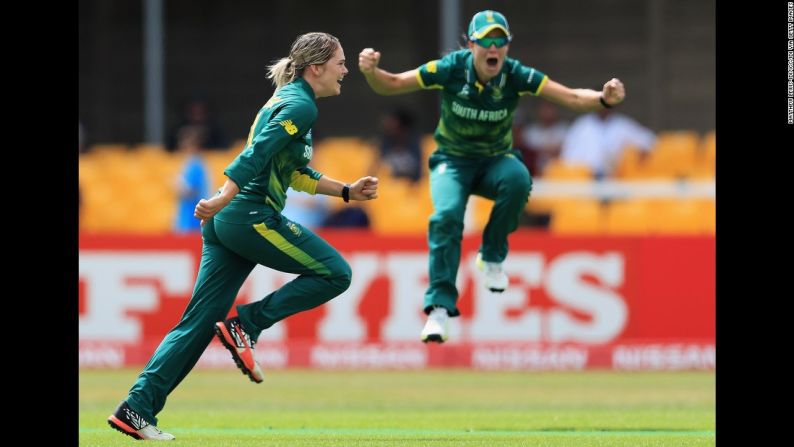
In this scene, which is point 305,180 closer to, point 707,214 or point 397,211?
point 397,211

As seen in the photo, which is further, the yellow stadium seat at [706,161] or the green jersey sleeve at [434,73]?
the yellow stadium seat at [706,161]

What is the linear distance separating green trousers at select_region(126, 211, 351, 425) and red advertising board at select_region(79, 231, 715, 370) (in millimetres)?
7929

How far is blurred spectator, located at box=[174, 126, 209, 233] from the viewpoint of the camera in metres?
17.8

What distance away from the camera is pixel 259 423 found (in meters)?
12.0

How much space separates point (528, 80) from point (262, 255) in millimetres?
2515

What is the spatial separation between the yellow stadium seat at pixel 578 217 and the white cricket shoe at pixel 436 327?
752cm

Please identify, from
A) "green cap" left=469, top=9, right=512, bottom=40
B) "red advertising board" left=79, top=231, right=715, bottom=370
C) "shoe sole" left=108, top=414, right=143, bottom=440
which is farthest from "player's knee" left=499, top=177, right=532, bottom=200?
"red advertising board" left=79, top=231, right=715, bottom=370

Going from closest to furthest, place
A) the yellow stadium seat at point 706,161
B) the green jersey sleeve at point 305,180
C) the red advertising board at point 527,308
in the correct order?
1. the green jersey sleeve at point 305,180
2. the red advertising board at point 527,308
3. the yellow stadium seat at point 706,161

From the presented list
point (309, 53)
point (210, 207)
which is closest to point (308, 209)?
point (309, 53)

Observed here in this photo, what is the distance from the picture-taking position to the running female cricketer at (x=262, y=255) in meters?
9.28

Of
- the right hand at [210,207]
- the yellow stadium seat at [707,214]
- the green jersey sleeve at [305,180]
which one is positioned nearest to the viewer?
the right hand at [210,207]

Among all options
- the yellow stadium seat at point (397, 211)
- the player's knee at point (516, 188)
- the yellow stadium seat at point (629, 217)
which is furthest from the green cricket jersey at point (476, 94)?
the yellow stadium seat at point (629, 217)

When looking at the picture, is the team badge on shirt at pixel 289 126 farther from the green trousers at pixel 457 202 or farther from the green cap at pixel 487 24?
the green trousers at pixel 457 202

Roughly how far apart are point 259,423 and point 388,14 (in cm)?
1466
